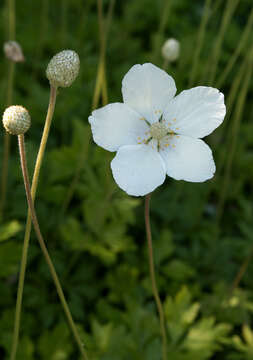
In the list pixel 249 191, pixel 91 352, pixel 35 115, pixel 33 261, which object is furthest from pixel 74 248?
pixel 249 191

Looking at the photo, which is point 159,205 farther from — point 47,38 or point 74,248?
point 47,38

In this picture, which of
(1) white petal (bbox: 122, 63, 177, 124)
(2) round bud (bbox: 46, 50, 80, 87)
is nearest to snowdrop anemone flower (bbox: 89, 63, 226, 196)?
(1) white petal (bbox: 122, 63, 177, 124)

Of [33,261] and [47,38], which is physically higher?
[47,38]

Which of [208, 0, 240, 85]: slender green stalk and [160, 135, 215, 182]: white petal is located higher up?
[208, 0, 240, 85]: slender green stalk

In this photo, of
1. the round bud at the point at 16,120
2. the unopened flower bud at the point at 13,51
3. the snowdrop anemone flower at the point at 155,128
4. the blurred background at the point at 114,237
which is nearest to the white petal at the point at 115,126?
the snowdrop anemone flower at the point at 155,128

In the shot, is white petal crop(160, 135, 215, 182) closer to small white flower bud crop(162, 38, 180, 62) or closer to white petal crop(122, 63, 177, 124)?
white petal crop(122, 63, 177, 124)

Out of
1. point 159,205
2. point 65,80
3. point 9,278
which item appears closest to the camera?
point 65,80
